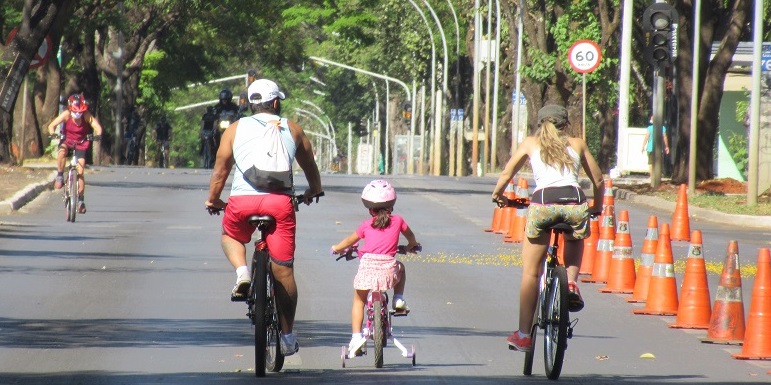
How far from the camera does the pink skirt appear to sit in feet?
32.0

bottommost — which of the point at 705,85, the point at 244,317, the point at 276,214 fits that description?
the point at 244,317

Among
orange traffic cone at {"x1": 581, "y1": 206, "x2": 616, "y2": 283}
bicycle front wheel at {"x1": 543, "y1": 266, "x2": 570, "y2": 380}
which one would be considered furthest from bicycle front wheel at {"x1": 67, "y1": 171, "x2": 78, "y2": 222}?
bicycle front wheel at {"x1": 543, "y1": 266, "x2": 570, "y2": 380}

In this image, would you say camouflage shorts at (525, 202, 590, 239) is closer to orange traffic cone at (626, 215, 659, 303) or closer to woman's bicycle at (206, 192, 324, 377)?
woman's bicycle at (206, 192, 324, 377)

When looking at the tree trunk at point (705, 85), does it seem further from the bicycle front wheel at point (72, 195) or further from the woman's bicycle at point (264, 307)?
the woman's bicycle at point (264, 307)

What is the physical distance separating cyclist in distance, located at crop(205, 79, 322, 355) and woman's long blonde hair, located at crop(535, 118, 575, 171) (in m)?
1.40

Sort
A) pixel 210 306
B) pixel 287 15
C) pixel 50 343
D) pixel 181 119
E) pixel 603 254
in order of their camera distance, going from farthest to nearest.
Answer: pixel 181 119
pixel 287 15
pixel 603 254
pixel 210 306
pixel 50 343

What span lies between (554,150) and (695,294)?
3.01 metres

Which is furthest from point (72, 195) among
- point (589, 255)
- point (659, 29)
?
point (659, 29)

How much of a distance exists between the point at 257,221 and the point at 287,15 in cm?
5580

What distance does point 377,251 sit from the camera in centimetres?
982

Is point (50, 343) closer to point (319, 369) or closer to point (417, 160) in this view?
point (319, 369)

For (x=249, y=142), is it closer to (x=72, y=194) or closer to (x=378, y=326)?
(x=378, y=326)

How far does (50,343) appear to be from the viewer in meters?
10.6

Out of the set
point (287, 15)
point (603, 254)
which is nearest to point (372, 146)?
point (287, 15)
